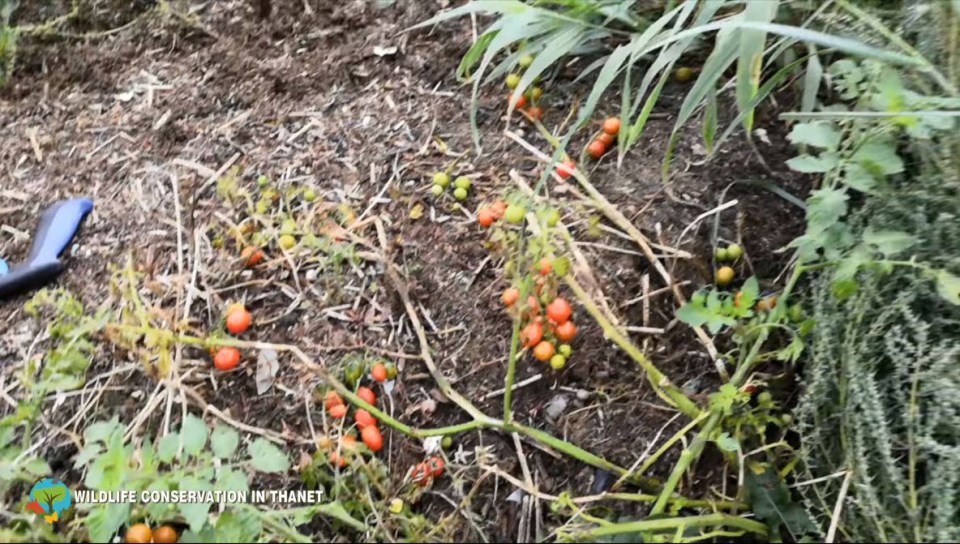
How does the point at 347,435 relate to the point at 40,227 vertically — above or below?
below

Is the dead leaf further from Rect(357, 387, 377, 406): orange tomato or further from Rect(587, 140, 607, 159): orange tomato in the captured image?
Rect(587, 140, 607, 159): orange tomato

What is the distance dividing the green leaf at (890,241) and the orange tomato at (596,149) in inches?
19.4

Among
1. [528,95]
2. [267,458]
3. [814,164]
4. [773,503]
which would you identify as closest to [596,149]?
[528,95]

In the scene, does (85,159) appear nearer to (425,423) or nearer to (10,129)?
(10,129)

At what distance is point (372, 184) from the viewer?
1.46 m

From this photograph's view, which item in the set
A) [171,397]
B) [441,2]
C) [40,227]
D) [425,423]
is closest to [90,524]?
[171,397]

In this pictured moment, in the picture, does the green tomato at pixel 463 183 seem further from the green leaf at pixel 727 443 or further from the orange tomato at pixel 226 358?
the green leaf at pixel 727 443

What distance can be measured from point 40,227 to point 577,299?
0.94 m

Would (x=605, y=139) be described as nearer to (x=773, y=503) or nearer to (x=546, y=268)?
(x=546, y=268)

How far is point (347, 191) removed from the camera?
145 centimetres

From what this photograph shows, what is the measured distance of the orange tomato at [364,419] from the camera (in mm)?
1178

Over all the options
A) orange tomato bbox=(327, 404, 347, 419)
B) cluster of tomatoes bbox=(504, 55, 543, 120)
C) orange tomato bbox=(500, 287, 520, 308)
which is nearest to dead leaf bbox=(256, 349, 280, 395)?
orange tomato bbox=(327, 404, 347, 419)
